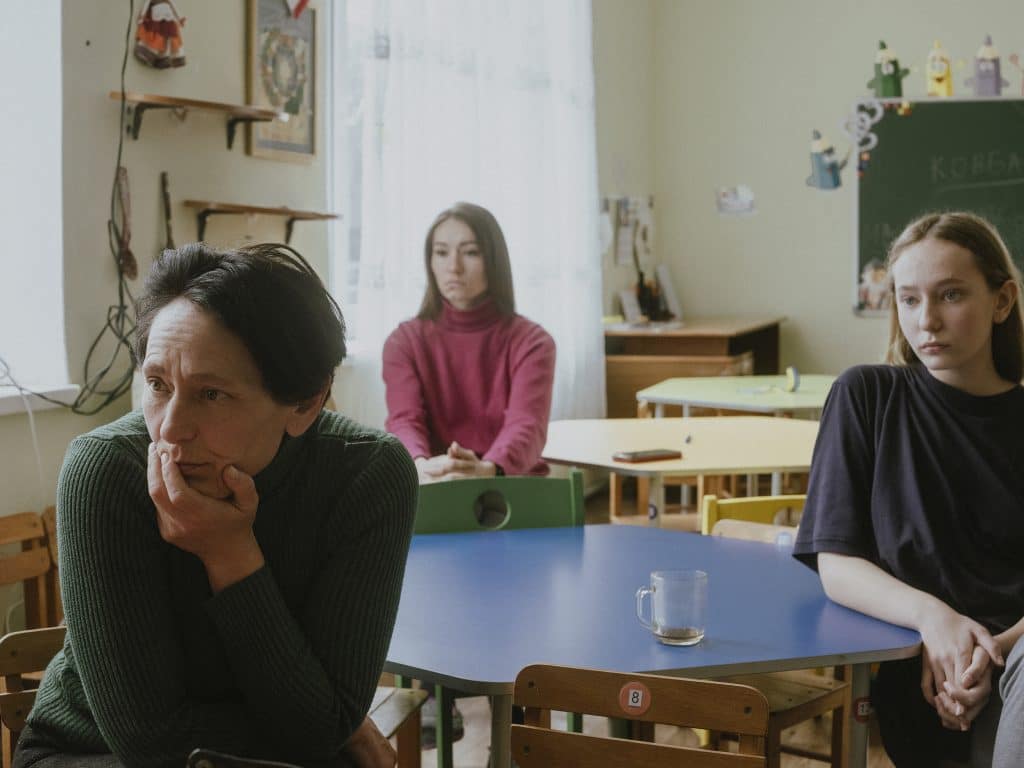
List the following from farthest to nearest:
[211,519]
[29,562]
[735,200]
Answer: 1. [735,200]
2. [29,562]
3. [211,519]

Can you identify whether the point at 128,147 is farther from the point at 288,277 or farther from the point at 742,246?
the point at 742,246

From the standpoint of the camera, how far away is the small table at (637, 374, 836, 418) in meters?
4.09

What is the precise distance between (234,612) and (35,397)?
1733 millimetres

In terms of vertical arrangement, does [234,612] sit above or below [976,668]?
above

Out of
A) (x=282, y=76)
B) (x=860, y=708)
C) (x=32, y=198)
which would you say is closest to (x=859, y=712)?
(x=860, y=708)

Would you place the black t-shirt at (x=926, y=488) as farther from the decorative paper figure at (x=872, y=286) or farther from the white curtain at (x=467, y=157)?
the decorative paper figure at (x=872, y=286)

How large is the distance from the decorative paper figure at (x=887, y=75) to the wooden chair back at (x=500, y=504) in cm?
454

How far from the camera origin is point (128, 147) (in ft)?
9.72

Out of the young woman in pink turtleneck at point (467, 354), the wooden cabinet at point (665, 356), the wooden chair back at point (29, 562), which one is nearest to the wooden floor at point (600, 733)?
the young woman in pink turtleneck at point (467, 354)

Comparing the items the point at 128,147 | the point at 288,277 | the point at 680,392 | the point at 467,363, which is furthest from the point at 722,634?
the point at 680,392

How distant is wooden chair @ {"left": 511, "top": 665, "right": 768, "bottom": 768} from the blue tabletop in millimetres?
75

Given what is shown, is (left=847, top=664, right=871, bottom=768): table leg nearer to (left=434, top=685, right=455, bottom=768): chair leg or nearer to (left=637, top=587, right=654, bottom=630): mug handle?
(left=637, top=587, right=654, bottom=630): mug handle

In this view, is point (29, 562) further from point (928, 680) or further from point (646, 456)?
point (928, 680)

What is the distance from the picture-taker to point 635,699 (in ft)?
4.36
